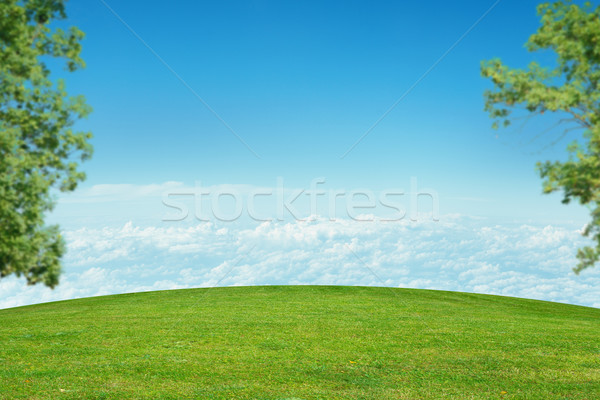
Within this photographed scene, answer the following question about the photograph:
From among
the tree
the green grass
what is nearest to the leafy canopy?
the tree

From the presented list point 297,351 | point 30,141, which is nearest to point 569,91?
point 30,141

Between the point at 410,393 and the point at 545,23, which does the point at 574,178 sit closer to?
the point at 545,23

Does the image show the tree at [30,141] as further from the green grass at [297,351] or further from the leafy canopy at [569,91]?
the green grass at [297,351]

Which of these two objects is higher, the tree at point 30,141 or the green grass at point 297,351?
the tree at point 30,141

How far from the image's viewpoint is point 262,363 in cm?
1572

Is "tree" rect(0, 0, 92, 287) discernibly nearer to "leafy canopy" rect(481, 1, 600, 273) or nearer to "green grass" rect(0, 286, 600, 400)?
"leafy canopy" rect(481, 1, 600, 273)

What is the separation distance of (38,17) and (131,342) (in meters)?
16.4

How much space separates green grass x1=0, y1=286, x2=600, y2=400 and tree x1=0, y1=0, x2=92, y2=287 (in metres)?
8.92

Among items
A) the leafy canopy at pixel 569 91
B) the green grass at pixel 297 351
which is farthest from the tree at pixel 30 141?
the green grass at pixel 297 351

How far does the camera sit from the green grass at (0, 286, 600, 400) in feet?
43.7

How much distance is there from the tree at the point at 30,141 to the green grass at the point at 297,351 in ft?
29.3

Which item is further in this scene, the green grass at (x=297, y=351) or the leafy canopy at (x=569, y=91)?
the green grass at (x=297, y=351)

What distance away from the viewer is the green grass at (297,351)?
13.3 metres

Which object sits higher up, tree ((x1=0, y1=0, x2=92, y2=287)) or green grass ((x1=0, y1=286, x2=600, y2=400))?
tree ((x1=0, y1=0, x2=92, y2=287))
